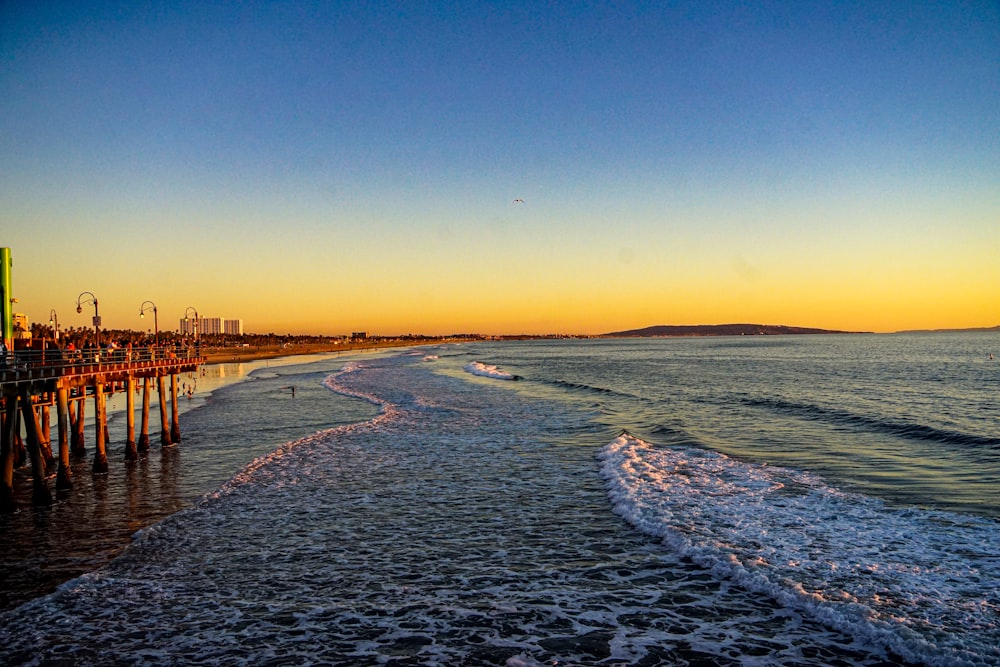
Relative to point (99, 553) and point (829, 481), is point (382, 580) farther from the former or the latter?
point (829, 481)

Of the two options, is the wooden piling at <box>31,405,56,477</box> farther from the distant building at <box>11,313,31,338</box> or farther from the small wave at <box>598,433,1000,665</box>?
the small wave at <box>598,433,1000,665</box>

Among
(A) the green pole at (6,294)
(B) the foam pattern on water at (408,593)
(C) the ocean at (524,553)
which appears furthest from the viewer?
(A) the green pole at (6,294)

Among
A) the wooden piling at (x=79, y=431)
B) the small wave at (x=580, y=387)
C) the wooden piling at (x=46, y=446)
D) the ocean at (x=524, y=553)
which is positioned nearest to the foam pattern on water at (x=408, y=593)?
the ocean at (x=524, y=553)

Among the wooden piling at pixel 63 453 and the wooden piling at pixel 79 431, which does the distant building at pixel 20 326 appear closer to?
the wooden piling at pixel 79 431

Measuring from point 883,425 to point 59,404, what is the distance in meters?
28.1

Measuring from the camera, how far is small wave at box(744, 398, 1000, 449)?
21494mm

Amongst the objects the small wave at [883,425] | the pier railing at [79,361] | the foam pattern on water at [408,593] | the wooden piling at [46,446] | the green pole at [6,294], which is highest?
the green pole at [6,294]

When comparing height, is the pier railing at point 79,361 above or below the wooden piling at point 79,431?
above

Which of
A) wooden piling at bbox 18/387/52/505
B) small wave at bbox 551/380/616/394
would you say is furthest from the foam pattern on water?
small wave at bbox 551/380/616/394

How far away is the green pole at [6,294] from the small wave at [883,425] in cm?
3175

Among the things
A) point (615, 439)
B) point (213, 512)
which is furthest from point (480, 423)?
point (213, 512)

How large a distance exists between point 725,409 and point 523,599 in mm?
26061

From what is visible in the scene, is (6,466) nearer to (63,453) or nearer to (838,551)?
(63,453)

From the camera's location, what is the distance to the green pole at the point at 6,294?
2242cm
